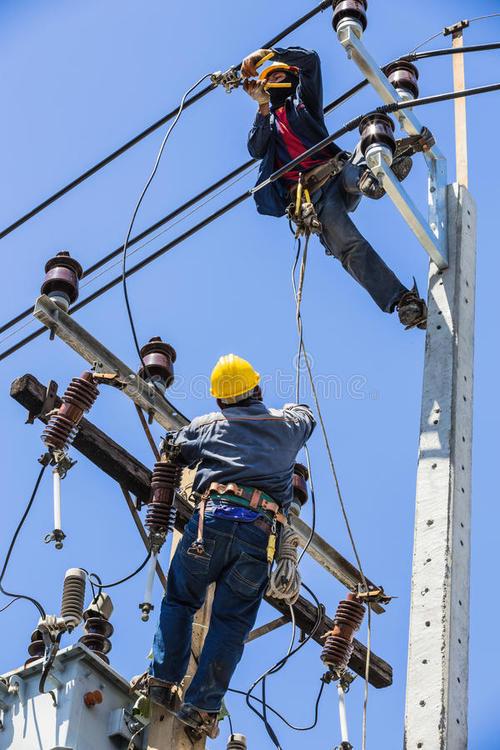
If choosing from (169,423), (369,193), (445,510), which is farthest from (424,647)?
(169,423)

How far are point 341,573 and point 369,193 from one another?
2.56 metres

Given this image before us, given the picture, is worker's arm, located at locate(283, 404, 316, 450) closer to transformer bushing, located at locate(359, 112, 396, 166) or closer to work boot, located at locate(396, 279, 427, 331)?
work boot, located at locate(396, 279, 427, 331)

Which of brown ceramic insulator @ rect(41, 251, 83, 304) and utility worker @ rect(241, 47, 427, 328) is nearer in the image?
utility worker @ rect(241, 47, 427, 328)

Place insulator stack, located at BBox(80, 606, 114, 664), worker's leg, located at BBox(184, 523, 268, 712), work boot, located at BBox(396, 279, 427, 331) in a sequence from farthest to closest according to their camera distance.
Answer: work boot, located at BBox(396, 279, 427, 331) → insulator stack, located at BBox(80, 606, 114, 664) → worker's leg, located at BBox(184, 523, 268, 712)

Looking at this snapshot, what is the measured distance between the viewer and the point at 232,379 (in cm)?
779

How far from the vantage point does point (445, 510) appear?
6484mm

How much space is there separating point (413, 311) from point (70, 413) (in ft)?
6.04

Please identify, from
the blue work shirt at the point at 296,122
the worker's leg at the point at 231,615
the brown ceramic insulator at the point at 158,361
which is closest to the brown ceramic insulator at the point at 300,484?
the brown ceramic insulator at the point at 158,361

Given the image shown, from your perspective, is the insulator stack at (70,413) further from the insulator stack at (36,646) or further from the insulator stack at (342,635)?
the insulator stack at (342,635)

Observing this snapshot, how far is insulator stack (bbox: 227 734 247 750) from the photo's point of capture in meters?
7.89

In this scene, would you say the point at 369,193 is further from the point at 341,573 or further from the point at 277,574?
the point at 341,573

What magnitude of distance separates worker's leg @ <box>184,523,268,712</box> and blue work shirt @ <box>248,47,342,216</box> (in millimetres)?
2512

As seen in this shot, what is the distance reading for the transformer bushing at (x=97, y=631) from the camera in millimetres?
7750

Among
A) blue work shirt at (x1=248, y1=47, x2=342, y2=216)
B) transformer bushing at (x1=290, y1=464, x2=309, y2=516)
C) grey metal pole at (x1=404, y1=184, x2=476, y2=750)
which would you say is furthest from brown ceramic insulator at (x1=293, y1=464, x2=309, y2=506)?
grey metal pole at (x1=404, y1=184, x2=476, y2=750)
